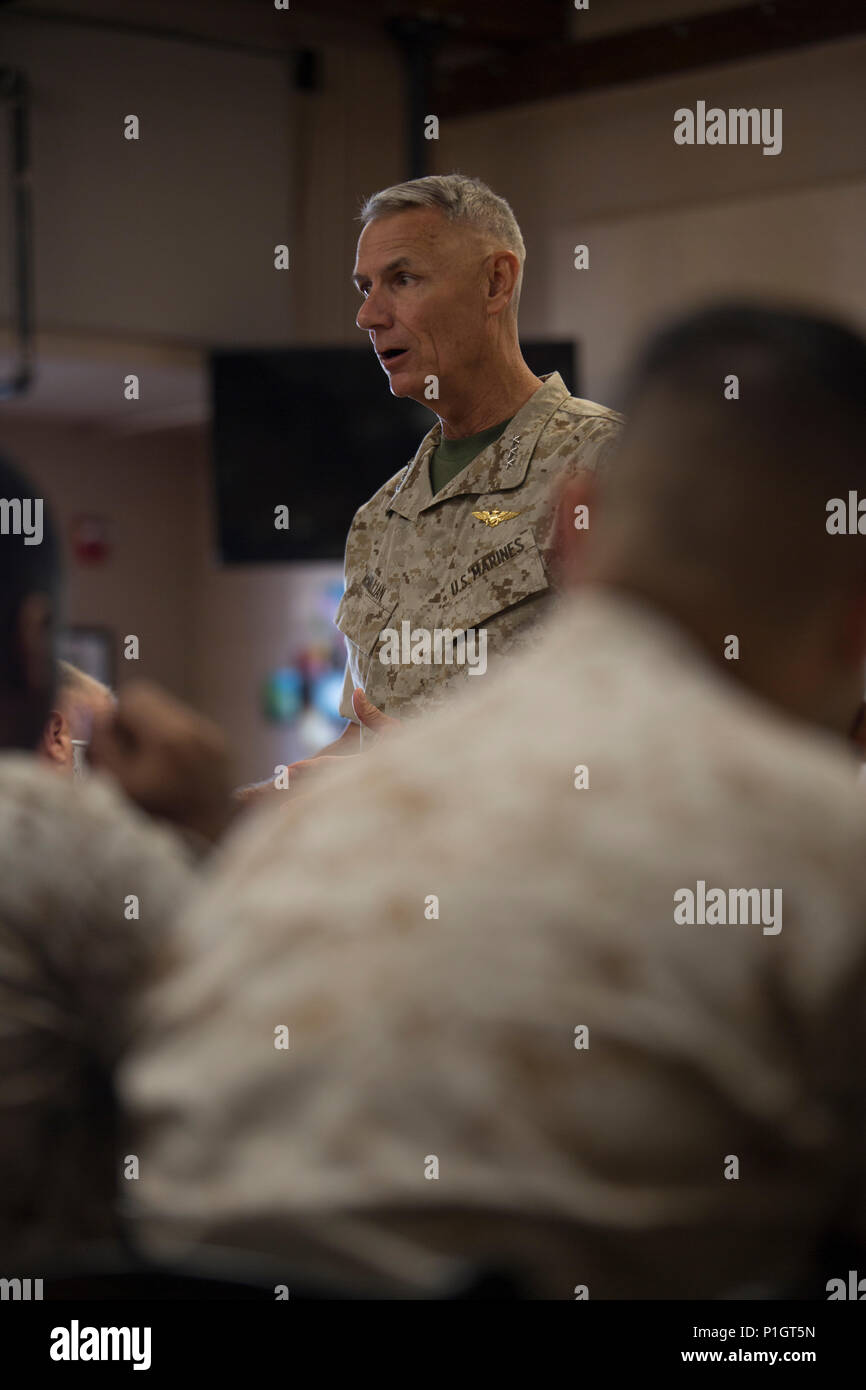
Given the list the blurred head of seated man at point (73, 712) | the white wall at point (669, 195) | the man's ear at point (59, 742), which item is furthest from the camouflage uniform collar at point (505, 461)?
the white wall at point (669, 195)

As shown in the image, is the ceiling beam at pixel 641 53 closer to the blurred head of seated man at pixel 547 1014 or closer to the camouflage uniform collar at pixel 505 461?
the camouflage uniform collar at pixel 505 461

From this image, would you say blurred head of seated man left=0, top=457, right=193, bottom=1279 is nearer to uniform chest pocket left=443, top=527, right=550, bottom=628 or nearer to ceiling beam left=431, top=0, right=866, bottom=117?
uniform chest pocket left=443, top=527, right=550, bottom=628

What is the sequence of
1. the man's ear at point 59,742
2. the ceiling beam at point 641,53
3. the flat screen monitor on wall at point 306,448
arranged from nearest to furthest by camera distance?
1. the man's ear at point 59,742
2. the ceiling beam at point 641,53
3. the flat screen monitor on wall at point 306,448

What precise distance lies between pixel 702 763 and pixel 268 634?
5.80 metres

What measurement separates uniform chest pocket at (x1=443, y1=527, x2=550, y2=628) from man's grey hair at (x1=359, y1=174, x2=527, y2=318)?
339 millimetres

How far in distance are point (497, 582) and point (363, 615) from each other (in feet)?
0.76

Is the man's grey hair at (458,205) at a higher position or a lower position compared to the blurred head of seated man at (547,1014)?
higher

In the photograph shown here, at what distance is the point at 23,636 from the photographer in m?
1.21

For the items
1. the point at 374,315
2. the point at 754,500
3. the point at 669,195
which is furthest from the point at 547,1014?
the point at 669,195

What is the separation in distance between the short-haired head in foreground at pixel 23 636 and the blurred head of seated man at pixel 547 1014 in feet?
1.48

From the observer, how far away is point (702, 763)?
2.42 feet

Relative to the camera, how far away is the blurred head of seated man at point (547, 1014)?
27.7 inches

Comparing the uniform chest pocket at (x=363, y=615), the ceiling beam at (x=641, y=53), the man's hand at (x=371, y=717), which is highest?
the ceiling beam at (x=641, y=53)

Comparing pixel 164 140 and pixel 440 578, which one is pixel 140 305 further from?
pixel 440 578
